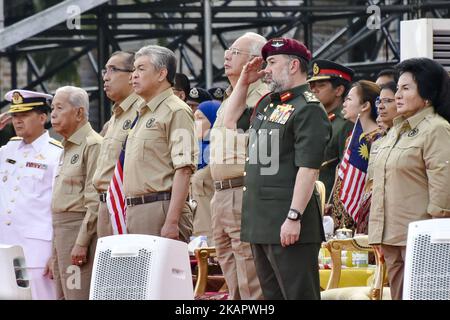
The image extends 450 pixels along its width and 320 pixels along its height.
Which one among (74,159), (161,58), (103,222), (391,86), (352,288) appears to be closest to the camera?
(352,288)

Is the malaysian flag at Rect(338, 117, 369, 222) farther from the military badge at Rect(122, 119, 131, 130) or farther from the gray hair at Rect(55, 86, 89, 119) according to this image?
the gray hair at Rect(55, 86, 89, 119)

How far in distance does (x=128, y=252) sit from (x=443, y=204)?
6.14 ft

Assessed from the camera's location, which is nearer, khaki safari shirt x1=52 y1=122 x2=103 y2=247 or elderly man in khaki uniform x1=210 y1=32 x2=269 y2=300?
elderly man in khaki uniform x1=210 y1=32 x2=269 y2=300

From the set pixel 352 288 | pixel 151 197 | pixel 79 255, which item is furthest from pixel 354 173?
pixel 79 255

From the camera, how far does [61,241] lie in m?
9.48

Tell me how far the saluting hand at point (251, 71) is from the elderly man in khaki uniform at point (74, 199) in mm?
1663

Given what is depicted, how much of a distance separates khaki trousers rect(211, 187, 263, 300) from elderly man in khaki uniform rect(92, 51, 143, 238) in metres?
0.99

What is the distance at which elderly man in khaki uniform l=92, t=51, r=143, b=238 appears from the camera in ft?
29.5

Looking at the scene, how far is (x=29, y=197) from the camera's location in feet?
32.7

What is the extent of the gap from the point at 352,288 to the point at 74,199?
2265mm

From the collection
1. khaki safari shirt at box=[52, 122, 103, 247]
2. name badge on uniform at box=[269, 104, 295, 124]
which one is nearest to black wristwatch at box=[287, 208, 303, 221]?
name badge on uniform at box=[269, 104, 295, 124]

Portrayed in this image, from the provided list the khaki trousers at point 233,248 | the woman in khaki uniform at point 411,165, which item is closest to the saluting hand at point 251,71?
the khaki trousers at point 233,248

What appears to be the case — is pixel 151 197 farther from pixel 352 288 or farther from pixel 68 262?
pixel 352 288

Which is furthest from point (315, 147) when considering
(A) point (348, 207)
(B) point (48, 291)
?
(B) point (48, 291)
